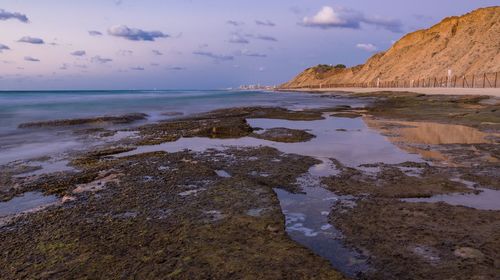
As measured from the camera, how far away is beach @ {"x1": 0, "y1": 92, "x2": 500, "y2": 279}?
363 cm

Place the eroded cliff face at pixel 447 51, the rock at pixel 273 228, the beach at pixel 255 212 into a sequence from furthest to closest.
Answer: the eroded cliff face at pixel 447 51 → the rock at pixel 273 228 → the beach at pixel 255 212

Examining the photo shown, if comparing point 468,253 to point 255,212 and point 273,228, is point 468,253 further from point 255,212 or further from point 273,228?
point 255,212

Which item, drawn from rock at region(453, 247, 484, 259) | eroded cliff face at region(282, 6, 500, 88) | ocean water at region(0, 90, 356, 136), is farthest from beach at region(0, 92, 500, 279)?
eroded cliff face at region(282, 6, 500, 88)

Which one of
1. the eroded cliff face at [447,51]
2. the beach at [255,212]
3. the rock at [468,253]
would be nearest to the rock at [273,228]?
the beach at [255,212]

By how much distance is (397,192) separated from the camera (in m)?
6.04

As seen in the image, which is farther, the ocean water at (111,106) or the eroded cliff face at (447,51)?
the eroded cliff face at (447,51)

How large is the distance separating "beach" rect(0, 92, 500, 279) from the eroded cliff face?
165 ft

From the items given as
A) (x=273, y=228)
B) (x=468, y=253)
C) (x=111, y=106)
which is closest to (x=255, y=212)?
(x=273, y=228)

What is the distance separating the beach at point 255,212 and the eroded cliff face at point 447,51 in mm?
50437

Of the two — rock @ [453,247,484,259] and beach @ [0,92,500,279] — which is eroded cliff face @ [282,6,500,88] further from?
rock @ [453,247,484,259]

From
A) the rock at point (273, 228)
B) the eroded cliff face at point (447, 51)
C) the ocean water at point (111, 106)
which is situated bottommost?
the ocean water at point (111, 106)

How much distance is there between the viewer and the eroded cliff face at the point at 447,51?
55938 millimetres

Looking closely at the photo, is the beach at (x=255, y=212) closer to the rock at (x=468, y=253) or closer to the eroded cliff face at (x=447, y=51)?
the rock at (x=468, y=253)

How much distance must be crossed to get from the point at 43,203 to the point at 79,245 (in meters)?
2.21
